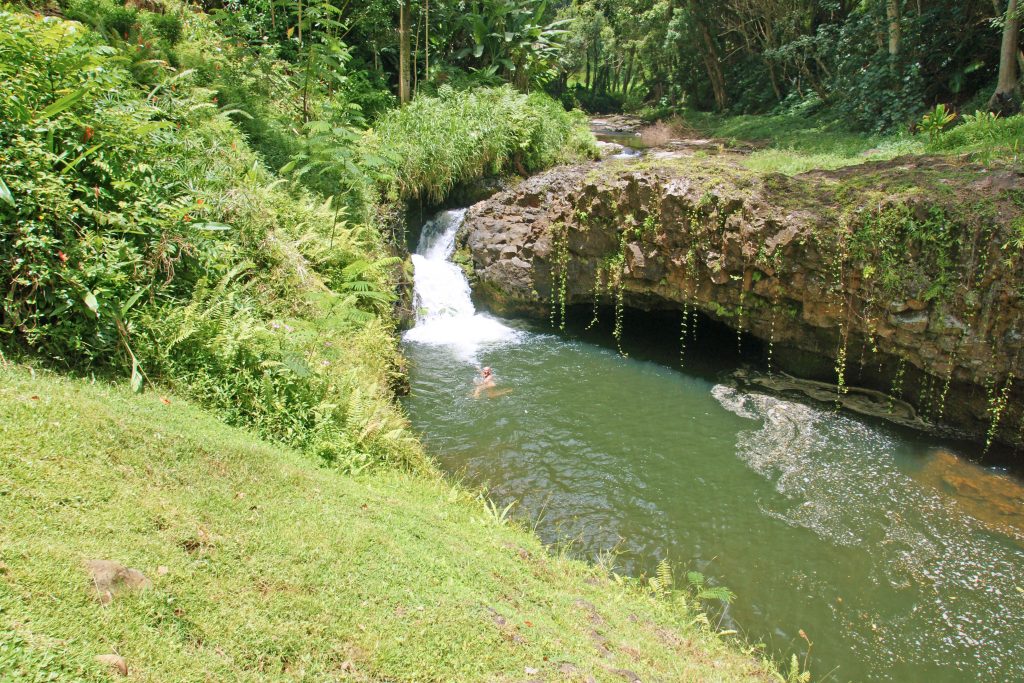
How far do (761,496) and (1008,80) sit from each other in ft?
39.4

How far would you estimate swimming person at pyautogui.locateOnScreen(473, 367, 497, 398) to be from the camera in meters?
10.3

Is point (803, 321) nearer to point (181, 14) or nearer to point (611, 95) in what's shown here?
point (181, 14)

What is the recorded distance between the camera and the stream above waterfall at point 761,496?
231 inches

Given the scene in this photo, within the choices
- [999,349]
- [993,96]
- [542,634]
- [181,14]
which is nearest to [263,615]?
[542,634]

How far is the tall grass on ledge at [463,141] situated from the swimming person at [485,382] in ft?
15.6

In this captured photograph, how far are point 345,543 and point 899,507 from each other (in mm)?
6905

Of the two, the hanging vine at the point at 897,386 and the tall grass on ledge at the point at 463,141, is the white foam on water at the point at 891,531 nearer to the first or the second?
the hanging vine at the point at 897,386

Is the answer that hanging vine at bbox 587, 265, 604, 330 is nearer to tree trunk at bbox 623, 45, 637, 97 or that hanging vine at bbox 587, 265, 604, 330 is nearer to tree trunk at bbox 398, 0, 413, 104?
tree trunk at bbox 398, 0, 413, 104

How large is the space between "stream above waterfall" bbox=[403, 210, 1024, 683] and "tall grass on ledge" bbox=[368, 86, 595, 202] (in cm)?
457

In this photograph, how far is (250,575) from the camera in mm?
3451

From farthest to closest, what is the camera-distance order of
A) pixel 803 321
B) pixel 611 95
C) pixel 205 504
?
pixel 611 95, pixel 803 321, pixel 205 504

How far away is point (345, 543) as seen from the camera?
4.06 m

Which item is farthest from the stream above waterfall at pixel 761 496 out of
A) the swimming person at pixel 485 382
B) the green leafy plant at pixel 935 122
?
the green leafy plant at pixel 935 122

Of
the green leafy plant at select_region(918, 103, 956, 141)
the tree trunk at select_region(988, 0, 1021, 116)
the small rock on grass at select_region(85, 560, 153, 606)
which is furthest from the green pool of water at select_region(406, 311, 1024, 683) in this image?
the tree trunk at select_region(988, 0, 1021, 116)
